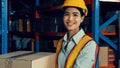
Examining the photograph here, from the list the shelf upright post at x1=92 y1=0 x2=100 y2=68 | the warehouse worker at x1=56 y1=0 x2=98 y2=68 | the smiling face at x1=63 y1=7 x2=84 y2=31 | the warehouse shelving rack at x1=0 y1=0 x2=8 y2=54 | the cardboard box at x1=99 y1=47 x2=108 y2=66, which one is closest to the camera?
the warehouse worker at x1=56 y1=0 x2=98 y2=68

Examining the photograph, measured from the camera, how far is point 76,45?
5.93ft

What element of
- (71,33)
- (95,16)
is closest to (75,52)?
(71,33)

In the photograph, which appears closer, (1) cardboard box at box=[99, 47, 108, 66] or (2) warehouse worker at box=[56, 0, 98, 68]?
(2) warehouse worker at box=[56, 0, 98, 68]

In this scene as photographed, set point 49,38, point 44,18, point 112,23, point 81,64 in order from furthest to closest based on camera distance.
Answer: point 49,38
point 44,18
point 112,23
point 81,64

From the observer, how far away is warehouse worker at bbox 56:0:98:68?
1684 mm

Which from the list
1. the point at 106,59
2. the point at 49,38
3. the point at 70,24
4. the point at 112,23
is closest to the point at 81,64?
the point at 70,24

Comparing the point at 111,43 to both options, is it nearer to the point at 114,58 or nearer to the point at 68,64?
the point at 114,58

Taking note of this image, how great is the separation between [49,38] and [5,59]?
3.21 m

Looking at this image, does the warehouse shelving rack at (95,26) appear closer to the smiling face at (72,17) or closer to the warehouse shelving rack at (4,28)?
the warehouse shelving rack at (4,28)

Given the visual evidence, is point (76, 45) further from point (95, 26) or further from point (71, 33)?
point (95, 26)

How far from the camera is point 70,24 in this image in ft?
6.03

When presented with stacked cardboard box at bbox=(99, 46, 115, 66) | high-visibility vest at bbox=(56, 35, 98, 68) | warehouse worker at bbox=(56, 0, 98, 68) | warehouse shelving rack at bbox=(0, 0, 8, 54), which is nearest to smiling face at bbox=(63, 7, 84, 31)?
warehouse worker at bbox=(56, 0, 98, 68)

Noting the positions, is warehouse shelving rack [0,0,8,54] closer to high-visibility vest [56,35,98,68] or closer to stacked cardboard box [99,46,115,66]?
stacked cardboard box [99,46,115,66]

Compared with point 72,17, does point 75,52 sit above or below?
below
